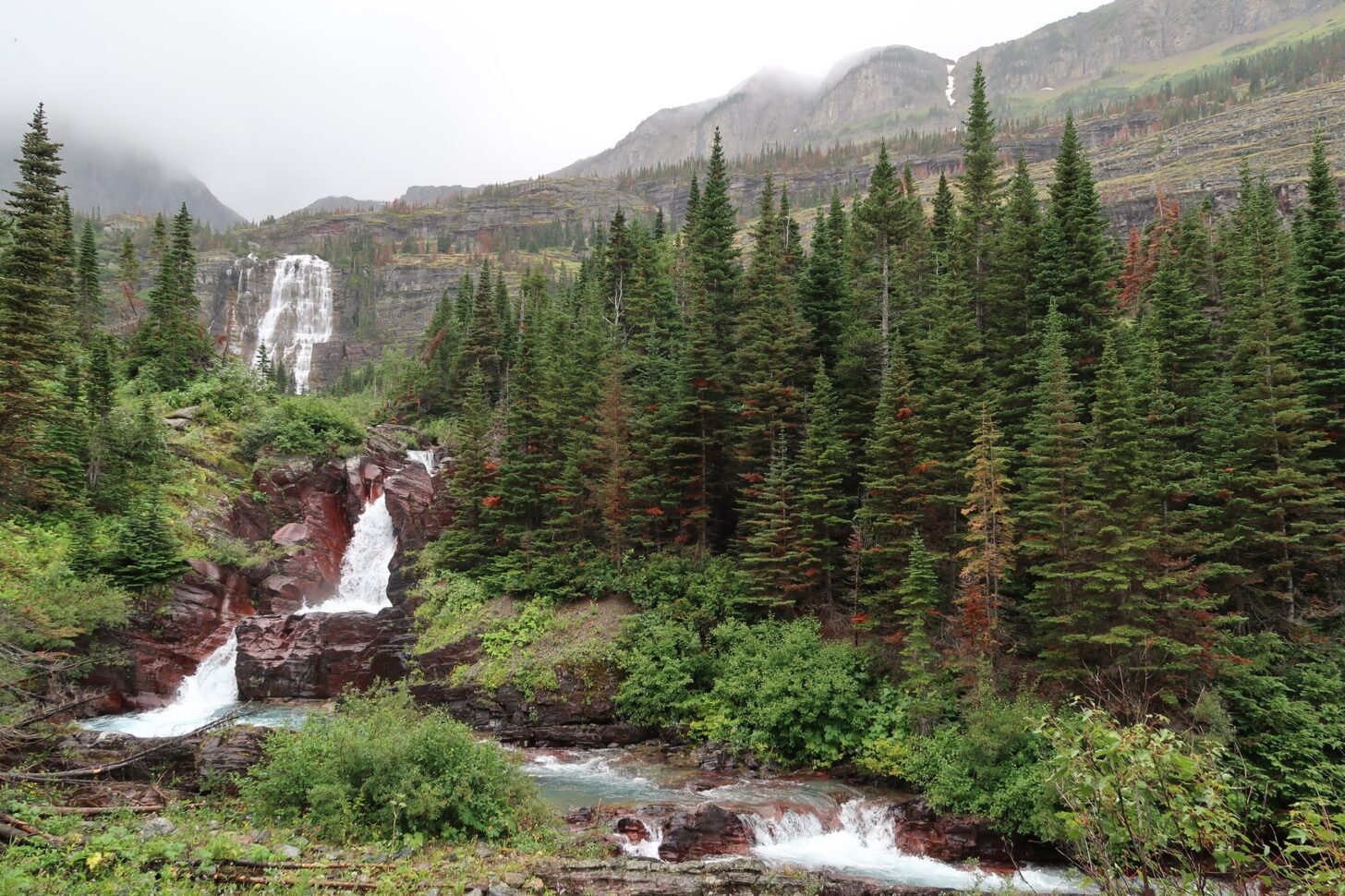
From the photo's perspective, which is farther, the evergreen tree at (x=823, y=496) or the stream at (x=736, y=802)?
the evergreen tree at (x=823, y=496)

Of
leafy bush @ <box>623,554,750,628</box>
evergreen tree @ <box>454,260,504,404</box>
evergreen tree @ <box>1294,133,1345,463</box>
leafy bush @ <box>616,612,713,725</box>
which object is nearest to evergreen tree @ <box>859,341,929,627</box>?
leafy bush @ <box>623,554,750,628</box>

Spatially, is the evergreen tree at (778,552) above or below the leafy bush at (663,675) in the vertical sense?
above

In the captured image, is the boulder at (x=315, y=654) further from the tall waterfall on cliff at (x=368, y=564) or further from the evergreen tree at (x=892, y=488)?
the evergreen tree at (x=892, y=488)

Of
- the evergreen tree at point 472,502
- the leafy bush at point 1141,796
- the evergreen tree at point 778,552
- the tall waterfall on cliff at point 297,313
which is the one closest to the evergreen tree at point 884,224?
the evergreen tree at point 778,552

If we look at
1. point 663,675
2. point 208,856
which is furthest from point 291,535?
point 208,856

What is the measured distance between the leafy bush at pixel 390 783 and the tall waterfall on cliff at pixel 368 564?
28094mm

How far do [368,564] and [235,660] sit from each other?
11546 millimetres

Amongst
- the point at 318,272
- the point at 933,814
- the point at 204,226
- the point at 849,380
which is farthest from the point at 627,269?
the point at 204,226

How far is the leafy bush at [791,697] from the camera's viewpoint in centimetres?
2530

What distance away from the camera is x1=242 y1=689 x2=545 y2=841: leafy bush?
1491cm

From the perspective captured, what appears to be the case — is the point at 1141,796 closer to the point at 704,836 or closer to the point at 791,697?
the point at 704,836

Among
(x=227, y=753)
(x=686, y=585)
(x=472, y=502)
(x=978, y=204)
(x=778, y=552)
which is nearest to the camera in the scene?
(x=227, y=753)

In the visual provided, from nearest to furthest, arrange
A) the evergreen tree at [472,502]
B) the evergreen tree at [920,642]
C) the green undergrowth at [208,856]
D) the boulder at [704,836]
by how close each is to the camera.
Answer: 1. the green undergrowth at [208,856]
2. the boulder at [704,836]
3. the evergreen tree at [920,642]
4. the evergreen tree at [472,502]

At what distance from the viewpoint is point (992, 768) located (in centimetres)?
2047
